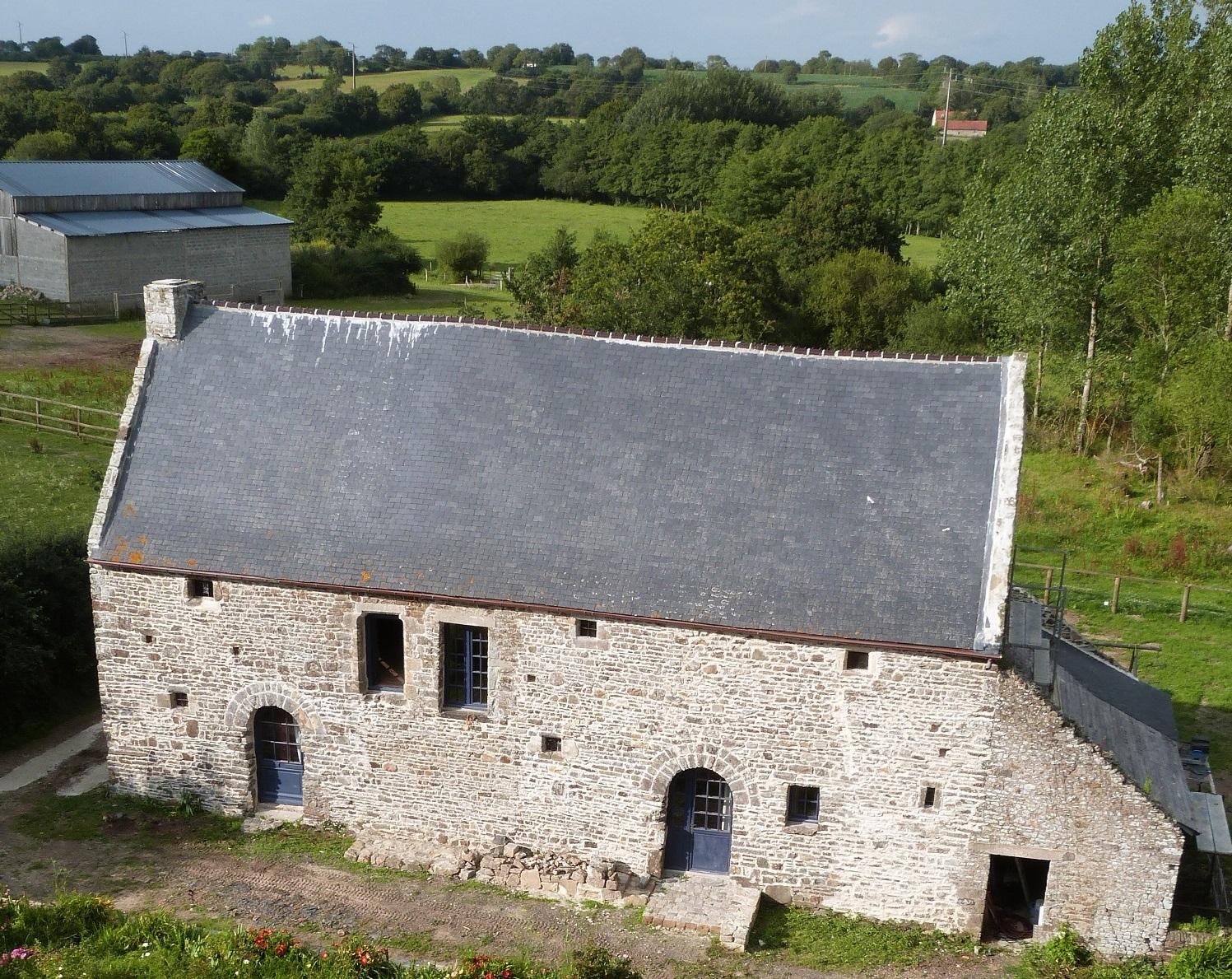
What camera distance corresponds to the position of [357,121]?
109 metres

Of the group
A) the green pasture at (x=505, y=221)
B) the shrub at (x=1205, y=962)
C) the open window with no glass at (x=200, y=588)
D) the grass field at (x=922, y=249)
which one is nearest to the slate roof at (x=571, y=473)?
the open window with no glass at (x=200, y=588)

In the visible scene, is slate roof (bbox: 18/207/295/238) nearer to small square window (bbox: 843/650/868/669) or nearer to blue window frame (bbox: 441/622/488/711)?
blue window frame (bbox: 441/622/488/711)

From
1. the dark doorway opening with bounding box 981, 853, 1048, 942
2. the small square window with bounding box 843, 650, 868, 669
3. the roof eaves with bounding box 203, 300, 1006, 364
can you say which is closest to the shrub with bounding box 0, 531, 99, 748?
the roof eaves with bounding box 203, 300, 1006, 364

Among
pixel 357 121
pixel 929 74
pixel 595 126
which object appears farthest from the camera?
pixel 929 74

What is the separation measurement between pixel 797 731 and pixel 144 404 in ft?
38.7

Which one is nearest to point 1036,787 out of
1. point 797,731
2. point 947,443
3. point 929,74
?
point 797,731

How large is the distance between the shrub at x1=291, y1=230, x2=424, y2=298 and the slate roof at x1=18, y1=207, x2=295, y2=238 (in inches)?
166

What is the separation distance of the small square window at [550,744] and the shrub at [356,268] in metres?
49.9

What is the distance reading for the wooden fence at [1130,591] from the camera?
1101 inches

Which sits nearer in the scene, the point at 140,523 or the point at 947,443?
the point at 947,443

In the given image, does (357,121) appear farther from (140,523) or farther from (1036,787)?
(1036,787)

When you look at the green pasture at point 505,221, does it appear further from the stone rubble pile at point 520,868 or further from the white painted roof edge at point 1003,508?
the white painted roof edge at point 1003,508

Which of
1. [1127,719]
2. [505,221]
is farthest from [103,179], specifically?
[1127,719]

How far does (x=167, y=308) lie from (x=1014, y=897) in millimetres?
16484
